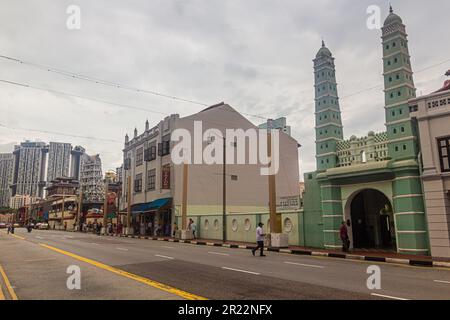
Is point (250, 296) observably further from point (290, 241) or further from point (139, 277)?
point (290, 241)

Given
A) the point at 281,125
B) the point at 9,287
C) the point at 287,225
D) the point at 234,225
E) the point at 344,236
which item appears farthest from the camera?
the point at 281,125

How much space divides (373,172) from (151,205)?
27.0m

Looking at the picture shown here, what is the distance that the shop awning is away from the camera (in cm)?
3864

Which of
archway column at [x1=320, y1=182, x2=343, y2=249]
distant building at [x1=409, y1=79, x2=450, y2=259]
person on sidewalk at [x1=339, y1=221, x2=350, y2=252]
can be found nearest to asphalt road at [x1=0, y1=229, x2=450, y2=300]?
distant building at [x1=409, y1=79, x2=450, y2=259]

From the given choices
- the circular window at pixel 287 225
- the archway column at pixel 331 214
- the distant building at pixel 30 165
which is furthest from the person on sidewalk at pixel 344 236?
the distant building at pixel 30 165

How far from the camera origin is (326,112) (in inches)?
898

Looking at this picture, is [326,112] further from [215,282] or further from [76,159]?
[76,159]

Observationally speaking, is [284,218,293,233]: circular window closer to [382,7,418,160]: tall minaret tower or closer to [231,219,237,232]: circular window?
[231,219,237,232]: circular window

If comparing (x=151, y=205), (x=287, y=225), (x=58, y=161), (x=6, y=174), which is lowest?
(x=287, y=225)

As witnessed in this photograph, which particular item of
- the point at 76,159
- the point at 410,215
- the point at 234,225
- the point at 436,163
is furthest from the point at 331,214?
the point at 76,159

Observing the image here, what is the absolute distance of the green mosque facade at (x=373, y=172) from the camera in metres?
18.2

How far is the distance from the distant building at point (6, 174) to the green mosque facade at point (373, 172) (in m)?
164
